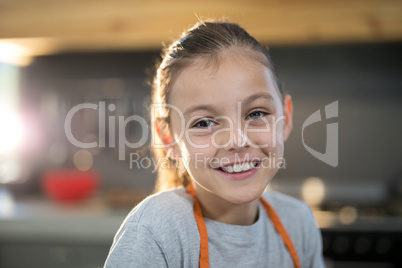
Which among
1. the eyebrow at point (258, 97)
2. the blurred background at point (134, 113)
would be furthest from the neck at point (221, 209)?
the blurred background at point (134, 113)

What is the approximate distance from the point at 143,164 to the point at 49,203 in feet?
2.04

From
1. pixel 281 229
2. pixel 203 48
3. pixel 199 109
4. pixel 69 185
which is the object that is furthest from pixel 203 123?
pixel 69 185

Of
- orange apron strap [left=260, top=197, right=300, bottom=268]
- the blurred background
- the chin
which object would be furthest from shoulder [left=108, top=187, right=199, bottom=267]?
the blurred background

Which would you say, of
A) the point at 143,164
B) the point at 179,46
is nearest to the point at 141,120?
the point at 143,164

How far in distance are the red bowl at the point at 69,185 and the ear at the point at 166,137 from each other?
1524 mm

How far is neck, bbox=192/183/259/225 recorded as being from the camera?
0.80 metres

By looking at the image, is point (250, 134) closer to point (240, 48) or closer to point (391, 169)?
point (240, 48)

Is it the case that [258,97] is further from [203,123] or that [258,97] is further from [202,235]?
[202,235]

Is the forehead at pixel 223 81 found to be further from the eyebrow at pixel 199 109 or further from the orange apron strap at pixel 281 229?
the orange apron strap at pixel 281 229

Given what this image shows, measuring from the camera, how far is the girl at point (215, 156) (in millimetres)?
679

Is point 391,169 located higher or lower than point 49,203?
higher

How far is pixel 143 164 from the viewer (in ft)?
8.47

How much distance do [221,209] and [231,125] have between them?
212 millimetres

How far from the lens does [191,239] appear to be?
2.35ft
